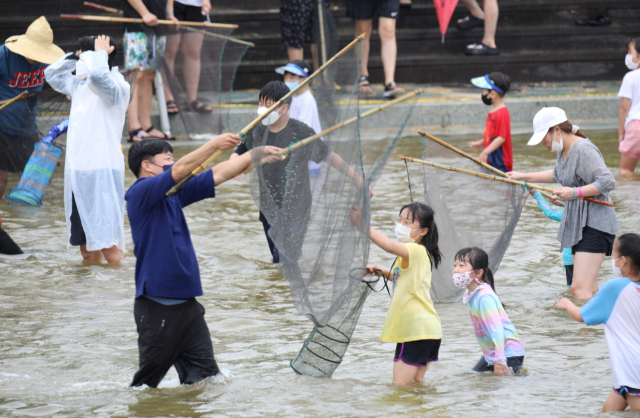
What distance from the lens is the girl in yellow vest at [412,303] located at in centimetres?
461

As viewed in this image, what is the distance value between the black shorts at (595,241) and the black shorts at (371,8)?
723 cm

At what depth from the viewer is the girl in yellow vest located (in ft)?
15.1

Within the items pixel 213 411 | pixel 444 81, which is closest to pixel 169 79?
pixel 444 81

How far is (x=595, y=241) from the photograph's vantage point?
592cm

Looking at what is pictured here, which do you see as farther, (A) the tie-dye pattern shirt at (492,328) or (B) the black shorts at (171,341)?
(A) the tie-dye pattern shirt at (492,328)

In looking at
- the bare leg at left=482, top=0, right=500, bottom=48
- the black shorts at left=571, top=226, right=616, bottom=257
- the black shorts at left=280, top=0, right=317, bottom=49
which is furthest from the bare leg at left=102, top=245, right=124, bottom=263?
the bare leg at left=482, top=0, right=500, bottom=48

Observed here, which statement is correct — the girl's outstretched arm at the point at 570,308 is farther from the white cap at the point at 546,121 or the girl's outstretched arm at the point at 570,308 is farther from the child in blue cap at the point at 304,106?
the white cap at the point at 546,121

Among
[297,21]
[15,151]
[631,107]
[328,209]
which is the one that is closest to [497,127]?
[631,107]

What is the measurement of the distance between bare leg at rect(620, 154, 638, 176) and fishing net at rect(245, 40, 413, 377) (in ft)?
19.6

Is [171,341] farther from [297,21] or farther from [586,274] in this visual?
[297,21]

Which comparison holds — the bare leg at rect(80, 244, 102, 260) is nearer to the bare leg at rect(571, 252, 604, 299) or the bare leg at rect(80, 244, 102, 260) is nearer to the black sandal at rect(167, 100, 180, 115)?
the bare leg at rect(571, 252, 604, 299)

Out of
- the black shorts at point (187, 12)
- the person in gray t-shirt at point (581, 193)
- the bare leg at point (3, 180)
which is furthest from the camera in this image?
the black shorts at point (187, 12)

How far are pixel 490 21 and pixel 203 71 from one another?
5273 millimetres

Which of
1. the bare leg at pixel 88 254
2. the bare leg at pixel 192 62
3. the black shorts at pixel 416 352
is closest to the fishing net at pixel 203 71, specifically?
the bare leg at pixel 192 62
